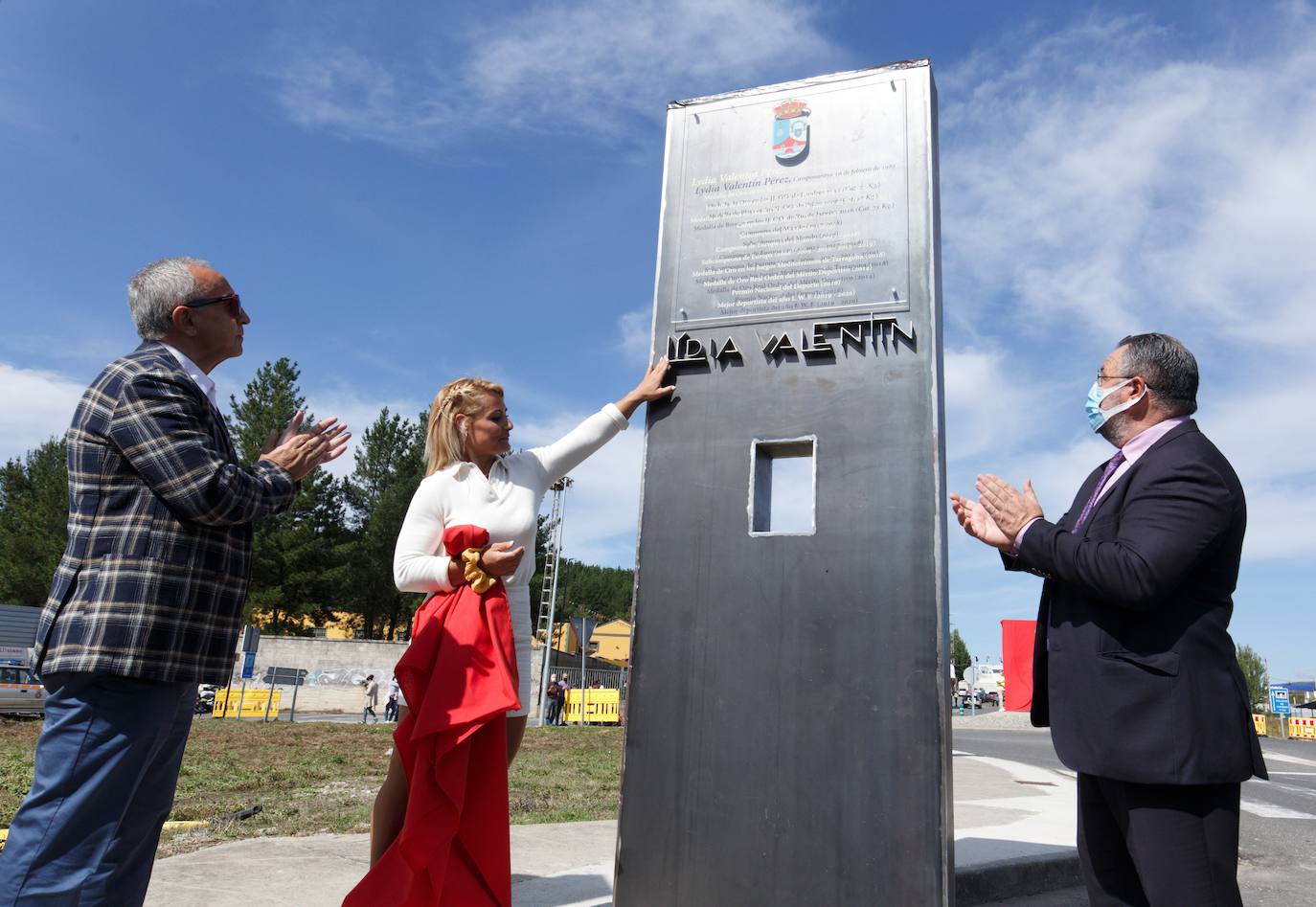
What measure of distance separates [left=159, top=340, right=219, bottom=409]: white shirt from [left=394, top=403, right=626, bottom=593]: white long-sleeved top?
0.73 m

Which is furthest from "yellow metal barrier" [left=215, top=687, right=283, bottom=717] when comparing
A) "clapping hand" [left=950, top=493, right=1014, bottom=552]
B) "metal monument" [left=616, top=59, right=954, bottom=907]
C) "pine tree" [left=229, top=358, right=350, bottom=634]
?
"clapping hand" [left=950, top=493, right=1014, bottom=552]

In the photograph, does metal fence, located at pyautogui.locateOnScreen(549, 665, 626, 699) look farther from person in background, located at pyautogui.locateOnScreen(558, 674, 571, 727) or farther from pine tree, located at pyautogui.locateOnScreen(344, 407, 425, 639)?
pine tree, located at pyautogui.locateOnScreen(344, 407, 425, 639)

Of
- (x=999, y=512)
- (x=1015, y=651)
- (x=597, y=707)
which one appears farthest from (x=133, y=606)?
(x=597, y=707)

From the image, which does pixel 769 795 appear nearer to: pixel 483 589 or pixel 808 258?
pixel 483 589

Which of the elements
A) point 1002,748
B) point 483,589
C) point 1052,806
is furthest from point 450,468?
point 1002,748

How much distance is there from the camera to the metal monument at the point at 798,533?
3068mm

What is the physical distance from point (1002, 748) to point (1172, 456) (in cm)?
1922

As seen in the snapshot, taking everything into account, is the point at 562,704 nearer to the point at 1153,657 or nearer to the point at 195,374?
the point at 195,374

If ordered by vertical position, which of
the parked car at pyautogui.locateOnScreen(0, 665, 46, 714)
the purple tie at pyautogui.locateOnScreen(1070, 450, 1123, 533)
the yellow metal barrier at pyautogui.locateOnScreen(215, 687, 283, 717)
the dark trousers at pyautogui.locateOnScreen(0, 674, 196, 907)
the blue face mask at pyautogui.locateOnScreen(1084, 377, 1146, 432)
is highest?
the blue face mask at pyautogui.locateOnScreen(1084, 377, 1146, 432)

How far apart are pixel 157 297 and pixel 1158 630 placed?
9.85ft

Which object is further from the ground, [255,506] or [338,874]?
[255,506]

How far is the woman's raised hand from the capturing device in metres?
3.70

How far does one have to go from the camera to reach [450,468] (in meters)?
3.32

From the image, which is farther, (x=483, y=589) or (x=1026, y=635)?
(x=1026, y=635)
